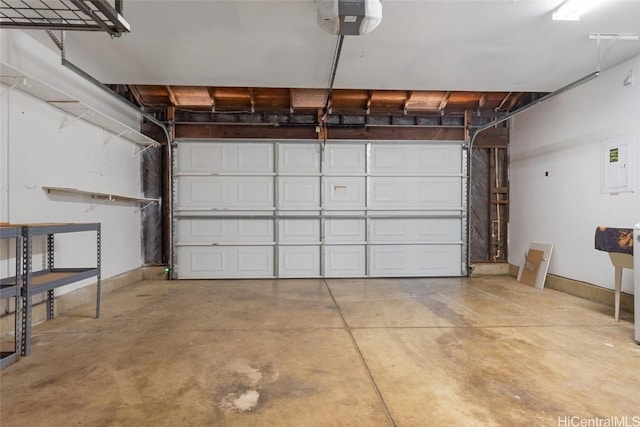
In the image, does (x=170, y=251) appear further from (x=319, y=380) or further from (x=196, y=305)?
(x=319, y=380)

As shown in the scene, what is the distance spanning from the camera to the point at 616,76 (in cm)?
404

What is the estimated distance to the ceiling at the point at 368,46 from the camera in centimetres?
294

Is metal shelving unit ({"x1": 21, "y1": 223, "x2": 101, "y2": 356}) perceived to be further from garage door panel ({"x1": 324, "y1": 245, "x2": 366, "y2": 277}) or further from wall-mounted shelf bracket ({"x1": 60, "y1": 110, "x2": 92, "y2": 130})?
garage door panel ({"x1": 324, "y1": 245, "x2": 366, "y2": 277})

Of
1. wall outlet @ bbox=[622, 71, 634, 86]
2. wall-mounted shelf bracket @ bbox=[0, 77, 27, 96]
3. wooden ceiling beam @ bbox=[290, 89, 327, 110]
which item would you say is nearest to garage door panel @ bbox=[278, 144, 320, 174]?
wooden ceiling beam @ bbox=[290, 89, 327, 110]

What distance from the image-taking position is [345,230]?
238 inches

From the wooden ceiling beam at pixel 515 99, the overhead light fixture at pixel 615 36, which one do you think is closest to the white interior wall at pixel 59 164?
the overhead light fixture at pixel 615 36

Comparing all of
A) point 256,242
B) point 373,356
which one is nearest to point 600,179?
point 373,356

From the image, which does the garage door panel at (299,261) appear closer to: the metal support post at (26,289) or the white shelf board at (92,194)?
the white shelf board at (92,194)

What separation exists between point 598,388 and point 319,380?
184 centimetres

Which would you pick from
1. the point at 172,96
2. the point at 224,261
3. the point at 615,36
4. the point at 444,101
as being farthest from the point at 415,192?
the point at 172,96

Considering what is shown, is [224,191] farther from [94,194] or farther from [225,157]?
[94,194]

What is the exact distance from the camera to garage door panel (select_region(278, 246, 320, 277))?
596 centimetres

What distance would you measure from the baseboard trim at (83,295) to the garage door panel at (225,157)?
1924 millimetres

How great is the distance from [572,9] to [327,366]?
142 inches
